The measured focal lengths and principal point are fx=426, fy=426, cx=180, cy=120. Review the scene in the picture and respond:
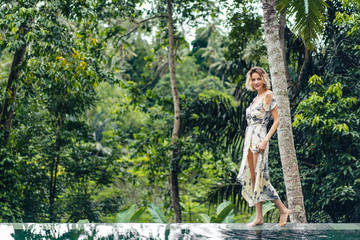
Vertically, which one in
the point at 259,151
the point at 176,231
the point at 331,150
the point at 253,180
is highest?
the point at 331,150

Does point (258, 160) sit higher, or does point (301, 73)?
point (301, 73)

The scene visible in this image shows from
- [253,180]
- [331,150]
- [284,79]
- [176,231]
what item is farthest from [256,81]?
[331,150]

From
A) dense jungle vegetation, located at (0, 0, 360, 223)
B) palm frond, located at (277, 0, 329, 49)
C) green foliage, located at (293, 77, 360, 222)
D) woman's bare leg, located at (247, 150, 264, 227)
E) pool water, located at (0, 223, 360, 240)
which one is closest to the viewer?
pool water, located at (0, 223, 360, 240)

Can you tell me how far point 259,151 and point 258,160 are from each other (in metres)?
0.08

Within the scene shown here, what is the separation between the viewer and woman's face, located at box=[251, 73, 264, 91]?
389cm

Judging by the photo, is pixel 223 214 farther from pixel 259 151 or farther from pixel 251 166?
pixel 259 151

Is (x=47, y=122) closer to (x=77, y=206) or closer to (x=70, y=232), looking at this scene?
(x=77, y=206)

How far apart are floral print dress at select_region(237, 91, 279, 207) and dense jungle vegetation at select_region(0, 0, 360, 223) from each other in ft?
4.42

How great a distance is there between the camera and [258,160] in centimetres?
380

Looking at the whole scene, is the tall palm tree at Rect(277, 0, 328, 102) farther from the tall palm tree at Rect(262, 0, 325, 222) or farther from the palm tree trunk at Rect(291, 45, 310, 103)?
the palm tree trunk at Rect(291, 45, 310, 103)

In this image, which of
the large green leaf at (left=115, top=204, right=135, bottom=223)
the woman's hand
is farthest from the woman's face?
the large green leaf at (left=115, top=204, right=135, bottom=223)

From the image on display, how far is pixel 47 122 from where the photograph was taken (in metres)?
10.6

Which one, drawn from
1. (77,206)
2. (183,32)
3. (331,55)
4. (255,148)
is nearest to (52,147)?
(77,206)

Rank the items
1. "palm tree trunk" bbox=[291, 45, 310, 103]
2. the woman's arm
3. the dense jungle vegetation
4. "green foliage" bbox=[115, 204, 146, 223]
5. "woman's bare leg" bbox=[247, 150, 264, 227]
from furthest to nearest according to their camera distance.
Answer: "palm tree trunk" bbox=[291, 45, 310, 103]
the dense jungle vegetation
"green foliage" bbox=[115, 204, 146, 223]
"woman's bare leg" bbox=[247, 150, 264, 227]
the woman's arm
